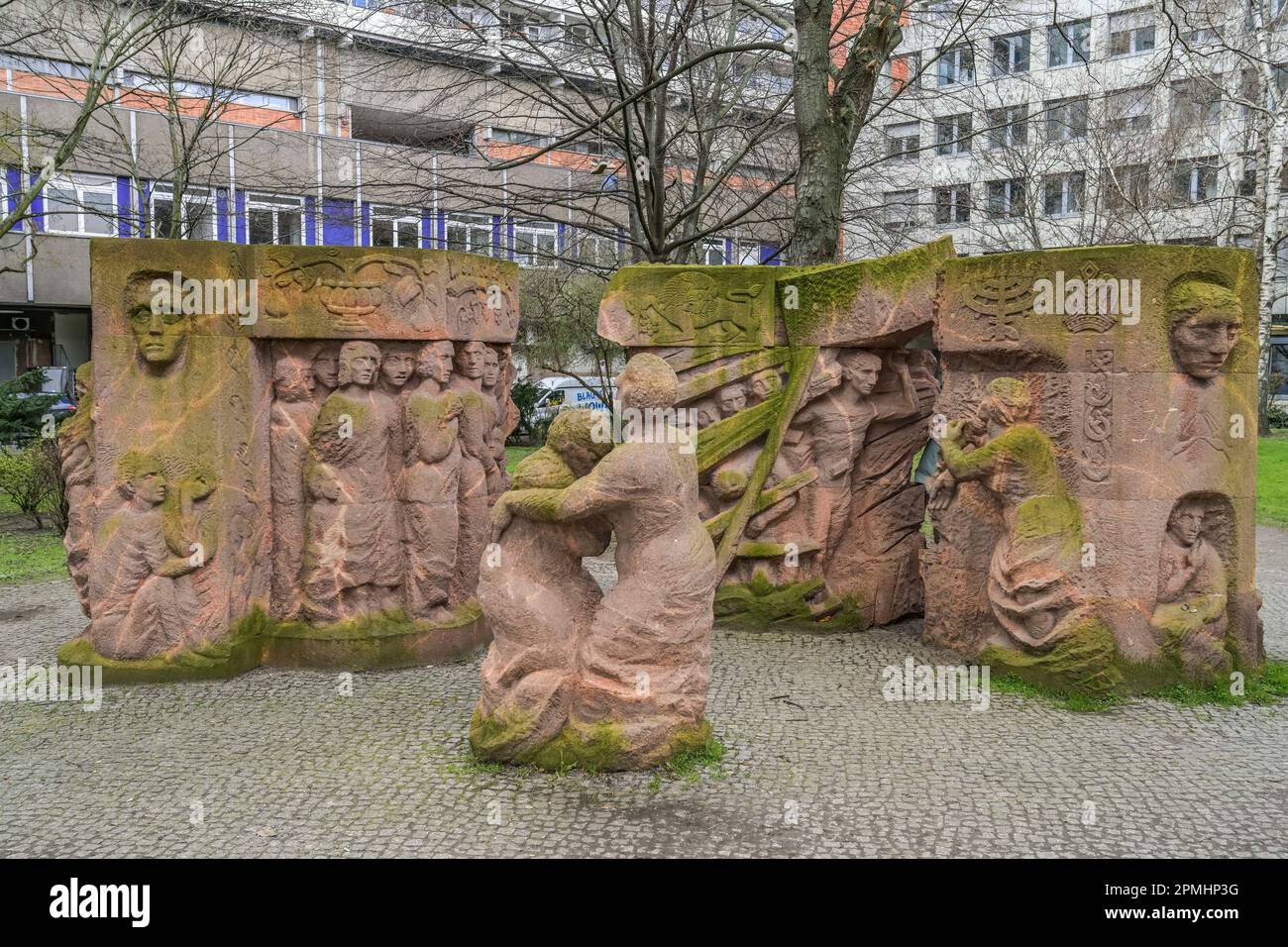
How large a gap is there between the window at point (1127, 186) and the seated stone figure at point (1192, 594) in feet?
47.1

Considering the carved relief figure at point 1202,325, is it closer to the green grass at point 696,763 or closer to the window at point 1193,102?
the green grass at point 696,763

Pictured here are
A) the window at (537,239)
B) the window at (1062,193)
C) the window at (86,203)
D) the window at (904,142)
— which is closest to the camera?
the window at (904,142)

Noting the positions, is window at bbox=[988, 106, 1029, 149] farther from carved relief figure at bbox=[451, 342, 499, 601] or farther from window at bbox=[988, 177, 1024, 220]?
carved relief figure at bbox=[451, 342, 499, 601]

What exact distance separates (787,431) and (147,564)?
5230 millimetres

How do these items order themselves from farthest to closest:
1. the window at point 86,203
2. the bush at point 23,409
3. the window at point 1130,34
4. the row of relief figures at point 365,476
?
the window at point 86,203, the window at point 1130,34, the bush at point 23,409, the row of relief figures at point 365,476

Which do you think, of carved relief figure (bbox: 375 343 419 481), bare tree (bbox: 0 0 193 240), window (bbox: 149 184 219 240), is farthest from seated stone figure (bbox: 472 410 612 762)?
window (bbox: 149 184 219 240)

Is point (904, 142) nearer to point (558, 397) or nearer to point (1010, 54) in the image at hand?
point (1010, 54)

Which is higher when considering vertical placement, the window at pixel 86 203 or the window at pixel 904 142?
the window at pixel 904 142

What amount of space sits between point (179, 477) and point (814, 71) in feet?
26.0

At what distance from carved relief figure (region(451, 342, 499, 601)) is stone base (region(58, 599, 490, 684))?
38 centimetres

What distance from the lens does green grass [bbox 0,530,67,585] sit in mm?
12375

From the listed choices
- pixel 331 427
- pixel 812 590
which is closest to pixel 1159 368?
pixel 812 590

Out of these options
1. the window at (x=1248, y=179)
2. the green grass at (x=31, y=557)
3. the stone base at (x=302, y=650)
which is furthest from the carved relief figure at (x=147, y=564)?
the window at (x=1248, y=179)

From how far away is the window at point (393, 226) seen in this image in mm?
17078
